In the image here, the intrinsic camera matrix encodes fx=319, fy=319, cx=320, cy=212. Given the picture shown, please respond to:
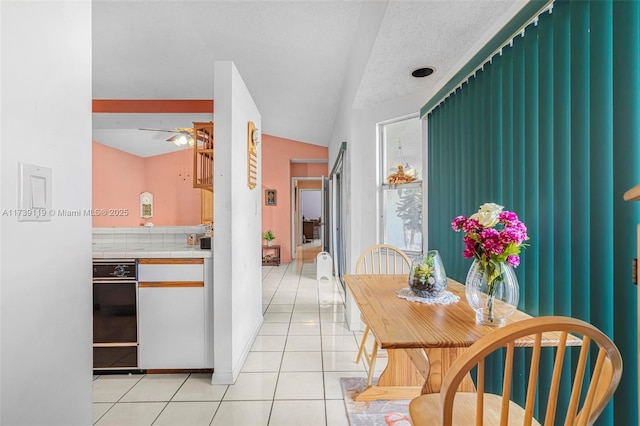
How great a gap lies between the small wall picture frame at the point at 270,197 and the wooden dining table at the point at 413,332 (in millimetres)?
5244

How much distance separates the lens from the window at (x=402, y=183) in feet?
9.54

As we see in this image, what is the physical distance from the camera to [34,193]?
2.25 feet

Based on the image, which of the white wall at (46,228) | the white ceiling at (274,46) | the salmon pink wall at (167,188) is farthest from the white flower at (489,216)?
the salmon pink wall at (167,188)

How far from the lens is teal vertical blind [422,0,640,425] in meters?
0.97

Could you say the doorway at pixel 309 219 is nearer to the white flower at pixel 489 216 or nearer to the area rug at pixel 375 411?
the area rug at pixel 375 411

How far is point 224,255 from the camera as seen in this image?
2.17 m

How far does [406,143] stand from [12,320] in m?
2.90

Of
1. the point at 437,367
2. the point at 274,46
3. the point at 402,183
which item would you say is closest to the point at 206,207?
the point at 274,46

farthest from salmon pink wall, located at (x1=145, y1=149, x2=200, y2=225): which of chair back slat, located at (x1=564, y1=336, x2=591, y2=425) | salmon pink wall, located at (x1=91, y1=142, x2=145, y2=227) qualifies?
chair back slat, located at (x1=564, y1=336, x2=591, y2=425)

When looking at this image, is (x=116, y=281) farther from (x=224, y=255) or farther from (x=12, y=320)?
(x=12, y=320)

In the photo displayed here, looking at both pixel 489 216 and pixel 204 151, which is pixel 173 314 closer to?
pixel 204 151

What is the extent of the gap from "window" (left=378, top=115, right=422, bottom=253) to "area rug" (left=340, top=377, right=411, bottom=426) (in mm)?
1320

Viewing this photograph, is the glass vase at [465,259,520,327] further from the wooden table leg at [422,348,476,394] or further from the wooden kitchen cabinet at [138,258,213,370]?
the wooden kitchen cabinet at [138,258,213,370]

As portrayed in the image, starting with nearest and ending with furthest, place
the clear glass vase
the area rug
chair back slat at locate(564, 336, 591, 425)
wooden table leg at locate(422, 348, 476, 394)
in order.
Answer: chair back slat at locate(564, 336, 591, 425) < wooden table leg at locate(422, 348, 476, 394) < the clear glass vase < the area rug
